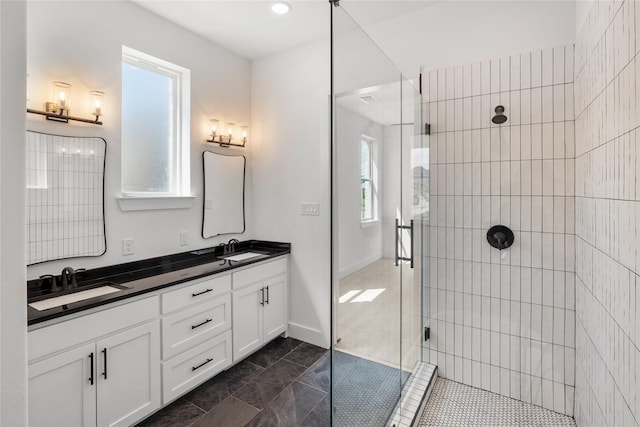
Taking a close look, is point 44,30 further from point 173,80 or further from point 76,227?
point 76,227

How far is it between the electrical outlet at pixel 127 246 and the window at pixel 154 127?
334 mm

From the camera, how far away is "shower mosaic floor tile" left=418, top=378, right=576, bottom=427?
1837 mm

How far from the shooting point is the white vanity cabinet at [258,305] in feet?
8.07

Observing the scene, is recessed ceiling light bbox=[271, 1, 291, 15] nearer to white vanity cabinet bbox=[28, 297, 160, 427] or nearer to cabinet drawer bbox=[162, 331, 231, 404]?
white vanity cabinet bbox=[28, 297, 160, 427]

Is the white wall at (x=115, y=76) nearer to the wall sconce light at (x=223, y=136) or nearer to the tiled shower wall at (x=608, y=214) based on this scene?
the wall sconce light at (x=223, y=136)

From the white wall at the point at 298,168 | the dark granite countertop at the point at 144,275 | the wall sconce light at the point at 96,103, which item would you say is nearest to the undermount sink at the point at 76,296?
the dark granite countertop at the point at 144,275

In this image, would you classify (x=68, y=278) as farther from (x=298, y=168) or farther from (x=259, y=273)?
(x=298, y=168)

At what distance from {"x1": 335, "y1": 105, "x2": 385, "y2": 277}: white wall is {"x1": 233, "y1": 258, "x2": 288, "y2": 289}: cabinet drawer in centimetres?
124

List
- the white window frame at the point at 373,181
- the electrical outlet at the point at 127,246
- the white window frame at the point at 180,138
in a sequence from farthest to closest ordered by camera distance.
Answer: the white window frame at the point at 180,138 → the electrical outlet at the point at 127,246 → the white window frame at the point at 373,181

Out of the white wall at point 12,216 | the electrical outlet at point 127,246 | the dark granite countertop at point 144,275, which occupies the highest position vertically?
the white wall at point 12,216

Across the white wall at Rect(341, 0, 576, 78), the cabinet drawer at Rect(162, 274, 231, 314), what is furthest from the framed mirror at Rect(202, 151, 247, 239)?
the white wall at Rect(341, 0, 576, 78)

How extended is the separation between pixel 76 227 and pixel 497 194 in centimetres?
262

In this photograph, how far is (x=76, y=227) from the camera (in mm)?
1980

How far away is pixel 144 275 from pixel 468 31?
8.77 feet
